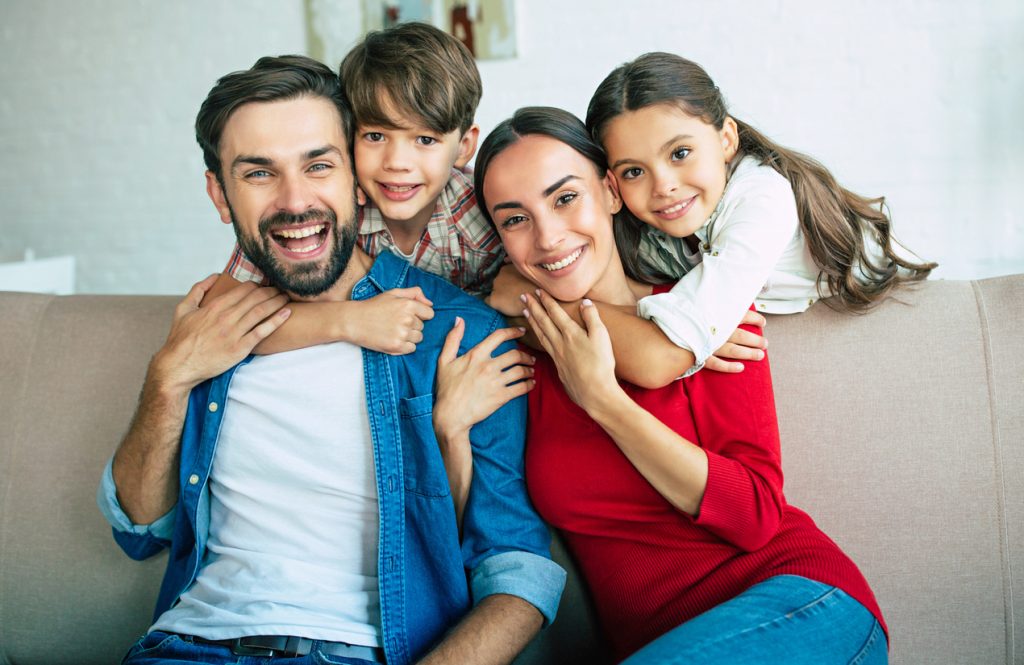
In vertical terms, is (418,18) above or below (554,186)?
above

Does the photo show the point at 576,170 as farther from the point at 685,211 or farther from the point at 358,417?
the point at 358,417

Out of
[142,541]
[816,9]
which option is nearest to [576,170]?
[142,541]

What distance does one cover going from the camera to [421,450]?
1444 mm

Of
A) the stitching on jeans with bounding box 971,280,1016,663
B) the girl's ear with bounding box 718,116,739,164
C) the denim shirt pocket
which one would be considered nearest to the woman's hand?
the denim shirt pocket

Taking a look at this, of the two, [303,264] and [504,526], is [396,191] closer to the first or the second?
[303,264]

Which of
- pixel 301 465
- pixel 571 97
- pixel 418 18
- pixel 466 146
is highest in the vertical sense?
pixel 418 18

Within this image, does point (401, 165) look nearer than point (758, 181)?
No

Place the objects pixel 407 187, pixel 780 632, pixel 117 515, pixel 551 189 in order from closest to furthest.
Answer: pixel 780 632, pixel 551 189, pixel 117 515, pixel 407 187

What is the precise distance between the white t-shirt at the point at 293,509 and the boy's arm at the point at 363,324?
52 millimetres

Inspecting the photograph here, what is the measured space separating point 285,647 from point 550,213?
35.4 inches

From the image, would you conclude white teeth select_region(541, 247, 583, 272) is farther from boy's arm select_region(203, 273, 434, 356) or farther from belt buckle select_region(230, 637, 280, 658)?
belt buckle select_region(230, 637, 280, 658)

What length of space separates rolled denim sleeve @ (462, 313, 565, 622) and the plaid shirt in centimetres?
40

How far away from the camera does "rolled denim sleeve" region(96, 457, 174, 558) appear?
153 centimetres

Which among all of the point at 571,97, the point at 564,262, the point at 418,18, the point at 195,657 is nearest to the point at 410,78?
the point at 564,262
